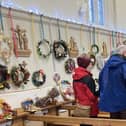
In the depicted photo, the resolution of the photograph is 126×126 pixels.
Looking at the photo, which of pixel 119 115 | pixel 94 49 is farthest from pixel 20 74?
pixel 94 49

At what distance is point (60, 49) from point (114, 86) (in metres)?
1.22

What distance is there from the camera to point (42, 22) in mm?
3297

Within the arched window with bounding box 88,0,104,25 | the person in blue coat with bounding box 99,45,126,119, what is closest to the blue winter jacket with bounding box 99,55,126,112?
the person in blue coat with bounding box 99,45,126,119

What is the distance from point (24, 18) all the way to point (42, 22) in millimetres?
301

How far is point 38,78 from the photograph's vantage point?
3135 mm

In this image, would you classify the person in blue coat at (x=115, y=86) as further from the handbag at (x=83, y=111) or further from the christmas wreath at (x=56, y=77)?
the christmas wreath at (x=56, y=77)

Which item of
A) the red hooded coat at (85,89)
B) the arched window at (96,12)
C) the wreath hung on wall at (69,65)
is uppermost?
the arched window at (96,12)

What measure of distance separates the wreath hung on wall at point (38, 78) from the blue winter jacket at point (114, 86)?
2.92ft

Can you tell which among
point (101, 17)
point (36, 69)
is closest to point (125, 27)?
point (101, 17)

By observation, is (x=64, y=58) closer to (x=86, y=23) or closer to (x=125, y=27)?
(x=86, y=23)

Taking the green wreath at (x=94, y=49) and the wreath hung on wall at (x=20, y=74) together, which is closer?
the wreath hung on wall at (x=20, y=74)

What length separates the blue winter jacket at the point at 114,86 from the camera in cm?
237

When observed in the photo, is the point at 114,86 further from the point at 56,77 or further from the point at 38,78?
the point at 56,77

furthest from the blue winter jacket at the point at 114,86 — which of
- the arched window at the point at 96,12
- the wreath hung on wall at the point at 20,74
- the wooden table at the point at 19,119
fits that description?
the arched window at the point at 96,12
